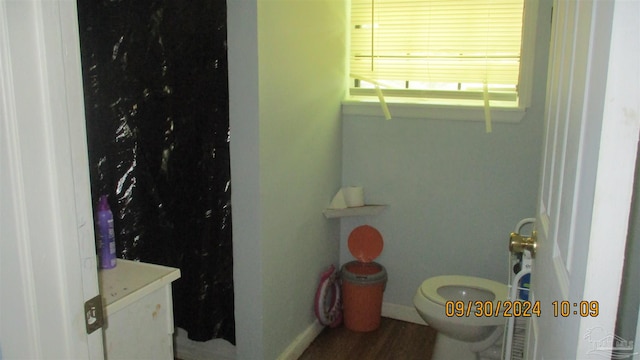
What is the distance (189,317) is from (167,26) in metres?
1.25

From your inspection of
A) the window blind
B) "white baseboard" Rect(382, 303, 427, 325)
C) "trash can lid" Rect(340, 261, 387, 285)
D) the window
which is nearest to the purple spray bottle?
"trash can lid" Rect(340, 261, 387, 285)

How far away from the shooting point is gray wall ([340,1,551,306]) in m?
2.64

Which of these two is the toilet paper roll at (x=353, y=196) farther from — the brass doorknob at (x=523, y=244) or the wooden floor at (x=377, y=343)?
the brass doorknob at (x=523, y=244)

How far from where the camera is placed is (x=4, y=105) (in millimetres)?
789

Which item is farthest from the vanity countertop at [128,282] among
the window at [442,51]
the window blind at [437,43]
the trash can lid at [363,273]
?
the window blind at [437,43]

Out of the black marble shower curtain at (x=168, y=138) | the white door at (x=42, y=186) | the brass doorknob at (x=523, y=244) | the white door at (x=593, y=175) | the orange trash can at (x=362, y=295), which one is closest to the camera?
the white door at (x=593, y=175)

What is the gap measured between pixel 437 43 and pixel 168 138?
4.73 ft

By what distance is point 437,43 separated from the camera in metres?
2.74

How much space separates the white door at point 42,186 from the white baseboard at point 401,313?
2.29 m

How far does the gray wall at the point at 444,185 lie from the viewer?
104 inches

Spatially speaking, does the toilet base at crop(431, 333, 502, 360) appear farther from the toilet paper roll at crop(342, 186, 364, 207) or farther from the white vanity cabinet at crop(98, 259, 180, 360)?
the white vanity cabinet at crop(98, 259, 180, 360)

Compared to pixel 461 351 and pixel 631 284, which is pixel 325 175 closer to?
pixel 461 351

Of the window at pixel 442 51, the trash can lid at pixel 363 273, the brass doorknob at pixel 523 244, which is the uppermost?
the window at pixel 442 51
